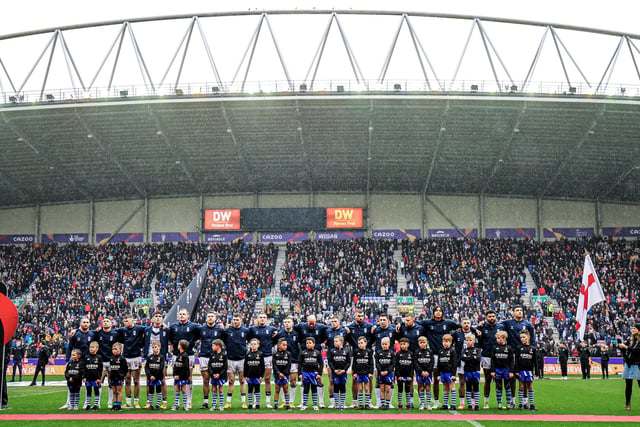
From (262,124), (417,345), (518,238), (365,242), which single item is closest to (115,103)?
(262,124)

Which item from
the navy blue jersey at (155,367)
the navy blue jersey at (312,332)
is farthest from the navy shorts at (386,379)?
the navy blue jersey at (155,367)

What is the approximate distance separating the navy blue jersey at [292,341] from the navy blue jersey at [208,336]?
1.36 metres

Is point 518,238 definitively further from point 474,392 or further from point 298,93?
point 474,392

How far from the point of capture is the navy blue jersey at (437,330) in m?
16.4

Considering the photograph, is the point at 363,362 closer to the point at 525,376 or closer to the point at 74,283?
the point at 525,376

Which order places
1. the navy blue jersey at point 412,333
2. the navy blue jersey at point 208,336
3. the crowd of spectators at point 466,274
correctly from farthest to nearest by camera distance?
1. the crowd of spectators at point 466,274
2. the navy blue jersey at point 208,336
3. the navy blue jersey at point 412,333

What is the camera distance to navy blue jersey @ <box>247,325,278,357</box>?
16.4 metres

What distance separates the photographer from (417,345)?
1617 cm

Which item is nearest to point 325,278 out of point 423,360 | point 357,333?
point 357,333

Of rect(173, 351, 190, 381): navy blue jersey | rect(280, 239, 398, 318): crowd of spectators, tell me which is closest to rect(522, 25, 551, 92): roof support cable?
rect(280, 239, 398, 318): crowd of spectators

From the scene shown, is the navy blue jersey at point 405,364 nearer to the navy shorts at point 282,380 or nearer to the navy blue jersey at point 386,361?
the navy blue jersey at point 386,361

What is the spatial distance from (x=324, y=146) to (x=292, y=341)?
90.7ft

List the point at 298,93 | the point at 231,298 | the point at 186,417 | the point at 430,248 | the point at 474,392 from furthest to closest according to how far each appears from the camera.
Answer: the point at 430,248 < the point at 231,298 < the point at 298,93 < the point at 474,392 < the point at 186,417

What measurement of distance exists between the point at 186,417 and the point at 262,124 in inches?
1113
